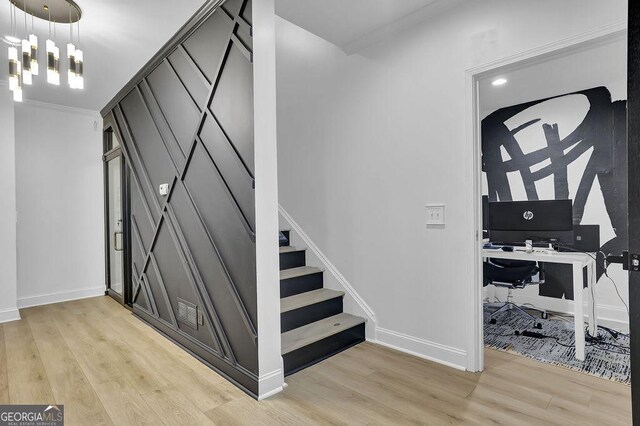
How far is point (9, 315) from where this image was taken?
3645 mm

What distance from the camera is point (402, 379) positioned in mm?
2215

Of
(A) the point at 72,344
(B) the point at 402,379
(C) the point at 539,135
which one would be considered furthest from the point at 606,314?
(A) the point at 72,344

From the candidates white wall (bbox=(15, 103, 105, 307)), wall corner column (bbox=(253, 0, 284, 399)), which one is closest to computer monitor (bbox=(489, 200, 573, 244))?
wall corner column (bbox=(253, 0, 284, 399))

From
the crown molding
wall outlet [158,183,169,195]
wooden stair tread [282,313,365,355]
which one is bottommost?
wooden stair tread [282,313,365,355]

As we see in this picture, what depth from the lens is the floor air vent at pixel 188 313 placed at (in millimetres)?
2629

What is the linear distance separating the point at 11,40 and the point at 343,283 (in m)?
3.50

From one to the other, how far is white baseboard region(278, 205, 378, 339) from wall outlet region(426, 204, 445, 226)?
96 cm

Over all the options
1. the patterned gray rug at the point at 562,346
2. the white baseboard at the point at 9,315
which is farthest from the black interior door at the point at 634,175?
the white baseboard at the point at 9,315

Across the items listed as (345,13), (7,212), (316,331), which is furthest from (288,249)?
(7,212)

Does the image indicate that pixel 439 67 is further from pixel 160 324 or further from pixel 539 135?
pixel 160 324

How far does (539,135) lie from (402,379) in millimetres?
3322

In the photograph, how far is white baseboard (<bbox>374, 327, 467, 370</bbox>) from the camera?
2361mm

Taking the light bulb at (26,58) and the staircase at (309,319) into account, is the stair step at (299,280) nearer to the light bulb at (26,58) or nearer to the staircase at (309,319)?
the staircase at (309,319)

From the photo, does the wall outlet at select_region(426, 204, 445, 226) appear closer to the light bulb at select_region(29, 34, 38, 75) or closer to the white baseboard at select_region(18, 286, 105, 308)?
the light bulb at select_region(29, 34, 38, 75)
